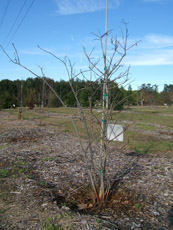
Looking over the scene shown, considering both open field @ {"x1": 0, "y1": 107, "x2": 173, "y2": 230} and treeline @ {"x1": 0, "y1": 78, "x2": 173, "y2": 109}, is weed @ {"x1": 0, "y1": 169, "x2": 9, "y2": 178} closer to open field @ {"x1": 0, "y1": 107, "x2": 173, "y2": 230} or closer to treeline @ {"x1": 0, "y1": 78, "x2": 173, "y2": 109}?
open field @ {"x1": 0, "y1": 107, "x2": 173, "y2": 230}

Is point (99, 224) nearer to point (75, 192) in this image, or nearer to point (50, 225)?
point (50, 225)

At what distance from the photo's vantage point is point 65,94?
104 feet

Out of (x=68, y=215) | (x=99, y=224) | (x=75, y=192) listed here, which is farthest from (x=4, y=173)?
(x=99, y=224)

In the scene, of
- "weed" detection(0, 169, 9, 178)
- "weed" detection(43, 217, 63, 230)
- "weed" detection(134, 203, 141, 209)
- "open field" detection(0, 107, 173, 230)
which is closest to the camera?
"weed" detection(43, 217, 63, 230)

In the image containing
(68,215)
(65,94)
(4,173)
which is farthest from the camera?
(65,94)

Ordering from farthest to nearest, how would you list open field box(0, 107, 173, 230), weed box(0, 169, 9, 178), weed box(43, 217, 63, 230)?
weed box(0, 169, 9, 178) < open field box(0, 107, 173, 230) < weed box(43, 217, 63, 230)

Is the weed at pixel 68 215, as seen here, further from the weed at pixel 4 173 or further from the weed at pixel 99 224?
the weed at pixel 4 173

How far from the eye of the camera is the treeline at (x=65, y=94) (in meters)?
3.69

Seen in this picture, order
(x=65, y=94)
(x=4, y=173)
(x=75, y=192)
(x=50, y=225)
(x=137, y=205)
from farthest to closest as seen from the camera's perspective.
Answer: (x=65, y=94)
(x=4, y=173)
(x=75, y=192)
(x=137, y=205)
(x=50, y=225)

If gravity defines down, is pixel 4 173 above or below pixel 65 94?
below

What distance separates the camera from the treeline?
12.1ft

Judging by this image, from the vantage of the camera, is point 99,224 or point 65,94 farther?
point 65,94

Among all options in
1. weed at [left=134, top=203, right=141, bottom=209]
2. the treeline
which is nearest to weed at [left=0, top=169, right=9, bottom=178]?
the treeline

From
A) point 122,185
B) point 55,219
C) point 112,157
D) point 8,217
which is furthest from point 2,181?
point 112,157
